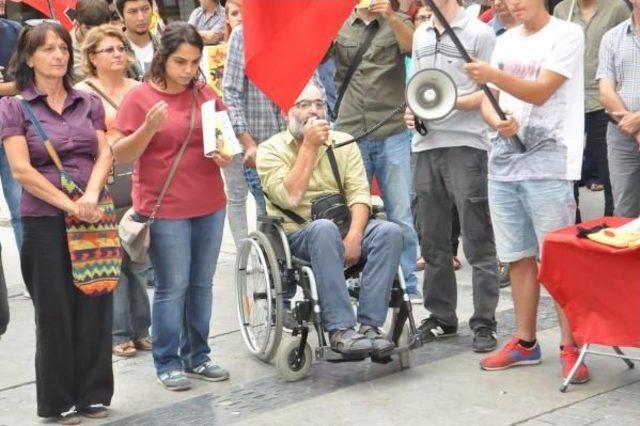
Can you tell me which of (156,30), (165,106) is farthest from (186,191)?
(156,30)

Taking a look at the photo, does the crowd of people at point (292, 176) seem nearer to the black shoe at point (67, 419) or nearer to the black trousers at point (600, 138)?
the black shoe at point (67, 419)

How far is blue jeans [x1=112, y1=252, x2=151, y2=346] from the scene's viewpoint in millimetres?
6320

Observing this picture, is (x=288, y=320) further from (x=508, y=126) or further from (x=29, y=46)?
(x=29, y=46)

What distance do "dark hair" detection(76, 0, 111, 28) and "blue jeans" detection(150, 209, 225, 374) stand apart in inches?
76.0

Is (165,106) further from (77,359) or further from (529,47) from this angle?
(529,47)

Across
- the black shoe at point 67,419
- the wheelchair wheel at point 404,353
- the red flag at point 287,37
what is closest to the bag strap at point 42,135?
the red flag at point 287,37

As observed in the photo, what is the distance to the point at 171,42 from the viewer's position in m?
5.49

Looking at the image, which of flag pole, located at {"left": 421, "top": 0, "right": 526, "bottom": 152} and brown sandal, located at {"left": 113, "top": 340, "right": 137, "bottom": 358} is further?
brown sandal, located at {"left": 113, "top": 340, "right": 137, "bottom": 358}

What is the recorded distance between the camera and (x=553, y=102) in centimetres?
538

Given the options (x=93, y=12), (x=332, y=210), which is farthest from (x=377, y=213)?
(x=93, y=12)

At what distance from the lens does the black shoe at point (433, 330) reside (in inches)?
246

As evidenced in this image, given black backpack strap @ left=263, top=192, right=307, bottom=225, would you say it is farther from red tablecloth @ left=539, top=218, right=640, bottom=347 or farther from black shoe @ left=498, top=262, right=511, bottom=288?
black shoe @ left=498, top=262, right=511, bottom=288

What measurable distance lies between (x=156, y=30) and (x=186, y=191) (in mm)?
2729

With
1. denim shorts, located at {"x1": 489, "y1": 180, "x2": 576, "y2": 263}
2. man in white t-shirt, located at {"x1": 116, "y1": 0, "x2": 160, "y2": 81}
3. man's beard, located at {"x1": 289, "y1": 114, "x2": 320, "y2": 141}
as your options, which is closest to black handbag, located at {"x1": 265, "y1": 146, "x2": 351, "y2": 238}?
man's beard, located at {"x1": 289, "y1": 114, "x2": 320, "y2": 141}
